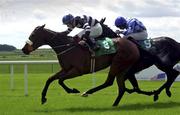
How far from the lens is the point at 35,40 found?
10.2 m

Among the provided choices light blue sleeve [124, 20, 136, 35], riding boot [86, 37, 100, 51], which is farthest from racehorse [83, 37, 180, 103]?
riding boot [86, 37, 100, 51]

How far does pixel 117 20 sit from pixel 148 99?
2.09m

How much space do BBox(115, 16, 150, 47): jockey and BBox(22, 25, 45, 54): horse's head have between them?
1.74 m

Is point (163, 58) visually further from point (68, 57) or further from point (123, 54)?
point (68, 57)

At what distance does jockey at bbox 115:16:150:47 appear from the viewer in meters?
10.7

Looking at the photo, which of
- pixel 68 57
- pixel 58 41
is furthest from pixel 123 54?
pixel 58 41

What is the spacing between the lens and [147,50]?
1073 centimetres

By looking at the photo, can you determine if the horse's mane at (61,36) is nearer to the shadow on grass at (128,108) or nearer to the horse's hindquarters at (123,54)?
the horse's hindquarters at (123,54)

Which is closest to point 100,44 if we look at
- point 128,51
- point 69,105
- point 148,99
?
point 128,51

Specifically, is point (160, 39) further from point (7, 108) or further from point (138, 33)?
point (7, 108)

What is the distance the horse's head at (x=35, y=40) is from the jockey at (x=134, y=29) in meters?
1.74

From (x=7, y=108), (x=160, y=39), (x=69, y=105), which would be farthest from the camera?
(x=160, y=39)

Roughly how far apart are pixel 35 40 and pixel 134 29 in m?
2.16

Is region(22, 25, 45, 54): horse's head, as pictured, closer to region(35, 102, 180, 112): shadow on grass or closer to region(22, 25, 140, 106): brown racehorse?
region(22, 25, 140, 106): brown racehorse
